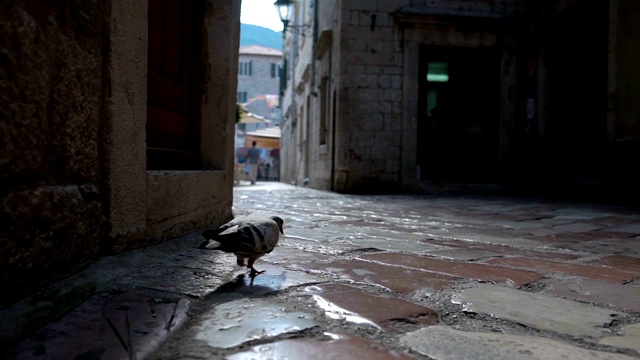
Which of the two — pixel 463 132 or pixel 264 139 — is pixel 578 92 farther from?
pixel 264 139

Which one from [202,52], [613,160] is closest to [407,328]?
[202,52]

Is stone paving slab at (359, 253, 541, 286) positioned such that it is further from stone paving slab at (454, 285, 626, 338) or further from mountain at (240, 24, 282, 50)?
mountain at (240, 24, 282, 50)

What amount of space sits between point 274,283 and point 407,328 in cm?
57

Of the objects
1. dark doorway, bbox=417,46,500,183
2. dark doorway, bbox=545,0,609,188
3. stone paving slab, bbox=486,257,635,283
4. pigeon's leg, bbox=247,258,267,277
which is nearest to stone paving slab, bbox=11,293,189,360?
pigeon's leg, bbox=247,258,267,277

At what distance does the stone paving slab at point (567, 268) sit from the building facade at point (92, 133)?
156cm

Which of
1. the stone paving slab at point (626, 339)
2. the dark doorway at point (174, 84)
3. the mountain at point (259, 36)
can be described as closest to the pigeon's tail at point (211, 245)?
the dark doorway at point (174, 84)

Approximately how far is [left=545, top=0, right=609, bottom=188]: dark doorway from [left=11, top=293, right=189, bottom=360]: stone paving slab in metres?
7.17

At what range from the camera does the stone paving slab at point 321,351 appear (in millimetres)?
1004

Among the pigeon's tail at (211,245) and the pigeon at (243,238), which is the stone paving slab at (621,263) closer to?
the pigeon at (243,238)

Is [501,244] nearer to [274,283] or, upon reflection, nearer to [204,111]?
[274,283]

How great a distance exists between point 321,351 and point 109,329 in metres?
0.51

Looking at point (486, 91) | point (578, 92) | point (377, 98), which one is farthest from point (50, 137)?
point (486, 91)

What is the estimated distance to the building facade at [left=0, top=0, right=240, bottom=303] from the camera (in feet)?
3.67

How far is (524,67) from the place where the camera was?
9023 mm
